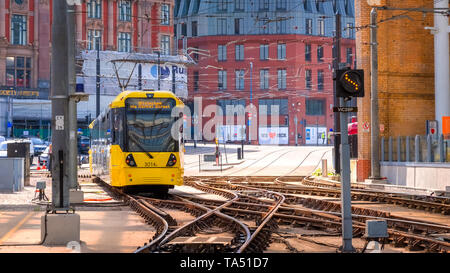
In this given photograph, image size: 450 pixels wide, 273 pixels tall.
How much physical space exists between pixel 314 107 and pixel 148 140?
8551 cm

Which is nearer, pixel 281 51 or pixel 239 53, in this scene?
pixel 281 51

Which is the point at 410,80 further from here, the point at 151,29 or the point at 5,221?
the point at 151,29

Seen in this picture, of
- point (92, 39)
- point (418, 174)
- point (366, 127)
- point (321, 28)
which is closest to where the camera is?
point (418, 174)

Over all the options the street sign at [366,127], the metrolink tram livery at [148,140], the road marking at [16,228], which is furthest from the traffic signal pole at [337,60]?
the road marking at [16,228]

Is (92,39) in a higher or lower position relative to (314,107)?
higher

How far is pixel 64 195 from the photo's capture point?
533 inches

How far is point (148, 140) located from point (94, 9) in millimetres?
57556

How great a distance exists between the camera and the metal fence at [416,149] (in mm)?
28609

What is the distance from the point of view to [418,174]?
30.3m

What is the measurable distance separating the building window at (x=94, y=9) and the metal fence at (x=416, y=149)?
2035 inches

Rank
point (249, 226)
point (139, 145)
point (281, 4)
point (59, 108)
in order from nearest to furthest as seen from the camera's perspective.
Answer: point (59, 108), point (249, 226), point (139, 145), point (281, 4)

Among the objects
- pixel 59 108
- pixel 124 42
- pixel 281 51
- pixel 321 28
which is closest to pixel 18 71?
pixel 124 42

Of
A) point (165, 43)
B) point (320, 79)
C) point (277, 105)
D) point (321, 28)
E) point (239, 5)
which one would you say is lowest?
point (277, 105)

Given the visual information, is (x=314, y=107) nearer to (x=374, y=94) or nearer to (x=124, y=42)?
(x=124, y=42)
